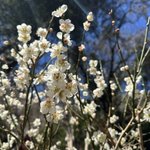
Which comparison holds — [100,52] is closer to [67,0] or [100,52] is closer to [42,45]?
[67,0]

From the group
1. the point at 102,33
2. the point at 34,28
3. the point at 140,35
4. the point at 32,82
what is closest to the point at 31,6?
the point at 34,28

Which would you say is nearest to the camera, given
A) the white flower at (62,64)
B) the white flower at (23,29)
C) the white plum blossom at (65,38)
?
the white flower at (62,64)

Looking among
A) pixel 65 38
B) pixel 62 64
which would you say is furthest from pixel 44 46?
pixel 62 64

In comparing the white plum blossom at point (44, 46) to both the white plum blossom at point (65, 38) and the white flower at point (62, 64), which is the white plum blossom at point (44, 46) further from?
the white flower at point (62, 64)

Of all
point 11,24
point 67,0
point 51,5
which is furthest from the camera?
point 11,24

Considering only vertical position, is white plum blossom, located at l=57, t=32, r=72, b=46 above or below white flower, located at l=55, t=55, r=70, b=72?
above

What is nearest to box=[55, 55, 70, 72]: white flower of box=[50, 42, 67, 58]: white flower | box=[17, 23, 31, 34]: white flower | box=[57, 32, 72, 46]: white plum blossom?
box=[50, 42, 67, 58]: white flower

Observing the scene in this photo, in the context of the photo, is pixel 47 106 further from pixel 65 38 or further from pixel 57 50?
pixel 65 38

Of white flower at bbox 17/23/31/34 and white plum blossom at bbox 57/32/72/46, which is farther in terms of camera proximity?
white flower at bbox 17/23/31/34

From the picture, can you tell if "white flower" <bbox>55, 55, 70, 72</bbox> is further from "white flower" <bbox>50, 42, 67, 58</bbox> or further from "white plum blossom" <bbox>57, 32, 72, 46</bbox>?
"white plum blossom" <bbox>57, 32, 72, 46</bbox>

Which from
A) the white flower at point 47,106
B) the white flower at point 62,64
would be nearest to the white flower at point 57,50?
the white flower at point 62,64

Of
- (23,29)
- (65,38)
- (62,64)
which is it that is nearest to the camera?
(62,64)
